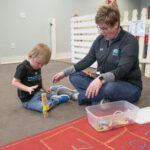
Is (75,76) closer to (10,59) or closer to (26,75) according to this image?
(26,75)

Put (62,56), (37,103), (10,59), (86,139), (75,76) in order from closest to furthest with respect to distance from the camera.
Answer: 1. (86,139)
2. (37,103)
3. (75,76)
4. (10,59)
5. (62,56)

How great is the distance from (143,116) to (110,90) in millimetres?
264

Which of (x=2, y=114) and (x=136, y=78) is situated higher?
(x=136, y=78)

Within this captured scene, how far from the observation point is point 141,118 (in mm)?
1095

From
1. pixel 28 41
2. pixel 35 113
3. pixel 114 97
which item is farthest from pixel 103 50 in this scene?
pixel 28 41

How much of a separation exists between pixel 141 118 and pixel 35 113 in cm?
70

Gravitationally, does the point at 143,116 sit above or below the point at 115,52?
below

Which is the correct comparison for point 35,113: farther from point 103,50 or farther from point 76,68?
point 103,50

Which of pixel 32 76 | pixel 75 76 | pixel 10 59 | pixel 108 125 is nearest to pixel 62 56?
pixel 10 59

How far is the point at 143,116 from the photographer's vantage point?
112cm

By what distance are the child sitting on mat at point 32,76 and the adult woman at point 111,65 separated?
18 centimetres

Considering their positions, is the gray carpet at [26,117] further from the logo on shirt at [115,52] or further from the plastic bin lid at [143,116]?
the logo on shirt at [115,52]

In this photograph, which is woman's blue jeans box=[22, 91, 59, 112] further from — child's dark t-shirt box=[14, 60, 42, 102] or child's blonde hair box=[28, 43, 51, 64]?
child's blonde hair box=[28, 43, 51, 64]

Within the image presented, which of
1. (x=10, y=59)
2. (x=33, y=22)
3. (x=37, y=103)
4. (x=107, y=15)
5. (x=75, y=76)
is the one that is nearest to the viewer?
(x=107, y=15)
